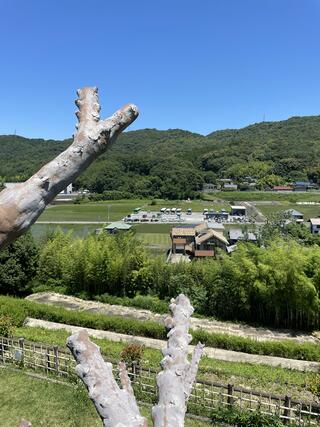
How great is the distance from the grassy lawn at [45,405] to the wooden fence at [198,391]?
49 centimetres

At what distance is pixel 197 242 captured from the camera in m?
24.8

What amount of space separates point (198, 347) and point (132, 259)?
56.1ft

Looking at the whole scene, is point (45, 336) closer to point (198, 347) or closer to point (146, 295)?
point (146, 295)

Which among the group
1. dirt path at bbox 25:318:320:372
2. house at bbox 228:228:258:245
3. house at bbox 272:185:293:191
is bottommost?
dirt path at bbox 25:318:320:372

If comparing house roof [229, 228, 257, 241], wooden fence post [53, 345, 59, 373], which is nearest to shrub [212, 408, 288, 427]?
wooden fence post [53, 345, 59, 373]

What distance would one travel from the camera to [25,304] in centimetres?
1458

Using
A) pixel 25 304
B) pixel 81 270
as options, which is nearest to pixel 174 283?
pixel 81 270

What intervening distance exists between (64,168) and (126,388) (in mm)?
814

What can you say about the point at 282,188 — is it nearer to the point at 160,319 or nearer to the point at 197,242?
the point at 197,242

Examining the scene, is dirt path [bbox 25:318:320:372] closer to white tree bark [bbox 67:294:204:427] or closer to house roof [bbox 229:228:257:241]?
white tree bark [bbox 67:294:204:427]

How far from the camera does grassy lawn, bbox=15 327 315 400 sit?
28.1 feet

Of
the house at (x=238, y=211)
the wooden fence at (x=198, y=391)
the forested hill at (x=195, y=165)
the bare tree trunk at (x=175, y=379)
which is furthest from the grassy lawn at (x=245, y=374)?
the forested hill at (x=195, y=165)

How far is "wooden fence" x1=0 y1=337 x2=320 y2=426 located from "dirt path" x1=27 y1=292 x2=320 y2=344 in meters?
5.19

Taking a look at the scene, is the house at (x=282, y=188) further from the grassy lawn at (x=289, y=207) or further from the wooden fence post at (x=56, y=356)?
the wooden fence post at (x=56, y=356)
